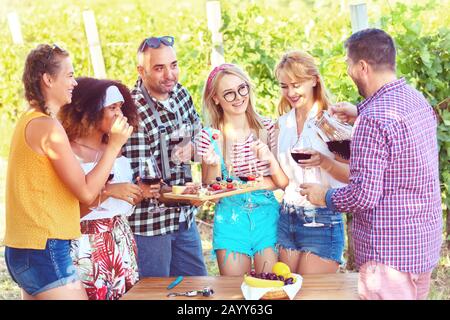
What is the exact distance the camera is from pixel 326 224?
366cm

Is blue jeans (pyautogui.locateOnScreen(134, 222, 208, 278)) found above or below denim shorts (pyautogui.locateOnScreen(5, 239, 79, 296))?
below

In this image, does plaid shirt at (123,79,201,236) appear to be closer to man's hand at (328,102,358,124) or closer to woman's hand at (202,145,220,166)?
woman's hand at (202,145,220,166)

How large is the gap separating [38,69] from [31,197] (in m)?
0.54

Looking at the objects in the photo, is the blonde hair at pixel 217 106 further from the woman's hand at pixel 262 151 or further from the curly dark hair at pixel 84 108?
the curly dark hair at pixel 84 108

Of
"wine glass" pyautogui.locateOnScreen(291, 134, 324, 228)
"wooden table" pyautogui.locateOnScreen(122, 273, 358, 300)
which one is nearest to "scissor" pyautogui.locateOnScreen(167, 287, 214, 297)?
"wooden table" pyautogui.locateOnScreen(122, 273, 358, 300)

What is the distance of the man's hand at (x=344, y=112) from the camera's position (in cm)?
362

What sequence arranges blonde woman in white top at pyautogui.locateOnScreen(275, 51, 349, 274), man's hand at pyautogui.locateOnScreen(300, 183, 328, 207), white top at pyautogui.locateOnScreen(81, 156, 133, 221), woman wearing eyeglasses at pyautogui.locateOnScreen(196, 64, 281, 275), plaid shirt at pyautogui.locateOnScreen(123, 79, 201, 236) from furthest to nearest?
plaid shirt at pyautogui.locateOnScreen(123, 79, 201, 236), woman wearing eyeglasses at pyautogui.locateOnScreen(196, 64, 281, 275), blonde woman in white top at pyautogui.locateOnScreen(275, 51, 349, 274), white top at pyautogui.locateOnScreen(81, 156, 133, 221), man's hand at pyautogui.locateOnScreen(300, 183, 328, 207)

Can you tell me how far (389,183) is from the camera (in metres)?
2.98

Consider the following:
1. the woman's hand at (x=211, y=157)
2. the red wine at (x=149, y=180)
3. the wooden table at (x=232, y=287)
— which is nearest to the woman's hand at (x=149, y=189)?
the red wine at (x=149, y=180)

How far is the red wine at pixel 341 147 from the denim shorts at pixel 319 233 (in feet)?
0.97

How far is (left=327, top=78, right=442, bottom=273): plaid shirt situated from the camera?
9.65 feet

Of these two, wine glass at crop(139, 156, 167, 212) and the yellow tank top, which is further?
wine glass at crop(139, 156, 167, 212)

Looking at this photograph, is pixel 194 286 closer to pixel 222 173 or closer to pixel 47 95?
pixel 222 173

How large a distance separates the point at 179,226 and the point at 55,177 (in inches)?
42.1
